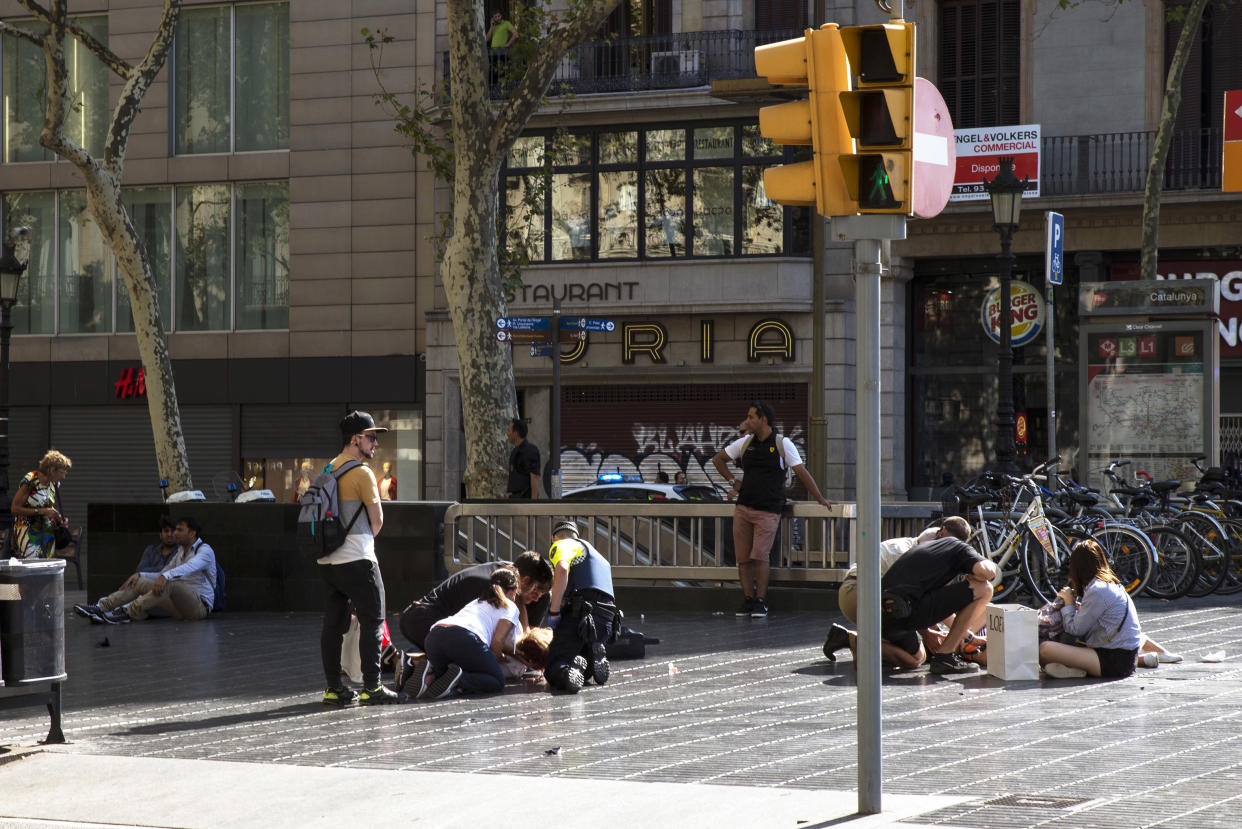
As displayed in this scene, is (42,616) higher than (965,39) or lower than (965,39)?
lower

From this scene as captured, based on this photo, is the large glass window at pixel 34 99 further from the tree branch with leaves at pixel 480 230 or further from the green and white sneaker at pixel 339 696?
the green and white sneaker at pixel 339 696

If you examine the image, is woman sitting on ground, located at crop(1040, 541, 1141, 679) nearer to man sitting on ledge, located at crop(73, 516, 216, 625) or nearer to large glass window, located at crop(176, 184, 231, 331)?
man sitting on ledge, located at crop(73, 516, 216, 625)

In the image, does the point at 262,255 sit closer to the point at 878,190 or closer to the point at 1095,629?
the point at 1095,629

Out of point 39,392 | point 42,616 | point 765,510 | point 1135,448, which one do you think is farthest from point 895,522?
point 39,392

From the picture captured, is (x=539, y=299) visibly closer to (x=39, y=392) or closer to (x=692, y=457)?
(x=692, y=457)

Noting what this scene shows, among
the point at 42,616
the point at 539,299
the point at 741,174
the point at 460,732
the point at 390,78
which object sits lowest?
the point at 460,732

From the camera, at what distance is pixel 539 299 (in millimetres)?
A: 29734

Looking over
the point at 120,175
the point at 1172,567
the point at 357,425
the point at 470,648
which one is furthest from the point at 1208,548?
the point at 120,175

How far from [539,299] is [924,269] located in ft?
22.1

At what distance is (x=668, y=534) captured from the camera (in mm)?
16047

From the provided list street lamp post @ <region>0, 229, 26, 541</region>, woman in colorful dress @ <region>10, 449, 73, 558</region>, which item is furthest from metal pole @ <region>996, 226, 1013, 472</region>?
street lamp post @ <region>0, 229, 26, 541</region>

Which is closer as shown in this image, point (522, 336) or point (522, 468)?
point (522, 468)

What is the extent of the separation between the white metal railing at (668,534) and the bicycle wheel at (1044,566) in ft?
3.32

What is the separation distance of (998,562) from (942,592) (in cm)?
401
